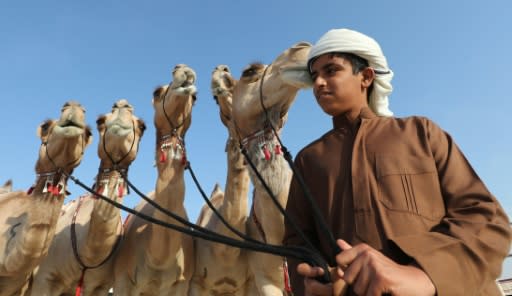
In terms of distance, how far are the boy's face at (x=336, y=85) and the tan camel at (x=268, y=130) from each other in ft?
7.01

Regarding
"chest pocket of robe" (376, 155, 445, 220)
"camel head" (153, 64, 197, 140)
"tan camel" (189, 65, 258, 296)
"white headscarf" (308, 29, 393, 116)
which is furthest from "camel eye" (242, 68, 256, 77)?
"chest pocket of robe" (376, 155, 445, 220)

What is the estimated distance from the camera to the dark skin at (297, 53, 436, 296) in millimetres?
1021

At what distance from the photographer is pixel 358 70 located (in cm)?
163

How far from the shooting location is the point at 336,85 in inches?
61.6

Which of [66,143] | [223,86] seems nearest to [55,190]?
[66,143]

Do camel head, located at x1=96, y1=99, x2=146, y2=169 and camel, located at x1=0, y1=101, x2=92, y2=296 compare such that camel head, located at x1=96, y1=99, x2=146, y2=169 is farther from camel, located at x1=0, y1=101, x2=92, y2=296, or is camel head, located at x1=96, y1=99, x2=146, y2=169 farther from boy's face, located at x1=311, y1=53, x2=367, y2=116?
boy's face, located at x1=311, y1=53, x2=367, y2=116

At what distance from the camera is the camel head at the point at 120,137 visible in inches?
184

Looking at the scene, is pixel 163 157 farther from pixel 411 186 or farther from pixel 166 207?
pixel 411 186

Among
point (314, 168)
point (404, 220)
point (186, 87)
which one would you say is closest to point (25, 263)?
→ point (186, 87)

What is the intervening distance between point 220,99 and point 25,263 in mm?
2698

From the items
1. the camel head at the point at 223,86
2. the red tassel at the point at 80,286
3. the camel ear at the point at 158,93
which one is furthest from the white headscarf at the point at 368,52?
the red tassel at the point at 80,286

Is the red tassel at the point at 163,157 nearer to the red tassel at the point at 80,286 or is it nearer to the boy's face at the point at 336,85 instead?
the red tassel at the point at 80,286

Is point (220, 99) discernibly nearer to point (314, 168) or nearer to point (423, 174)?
point (314, 168)

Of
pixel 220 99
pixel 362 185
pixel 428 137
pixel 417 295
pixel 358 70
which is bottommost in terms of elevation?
pixel 417 295
